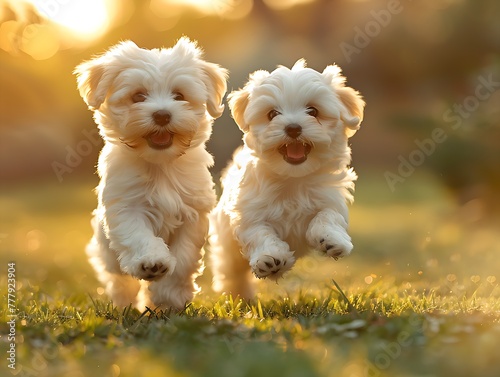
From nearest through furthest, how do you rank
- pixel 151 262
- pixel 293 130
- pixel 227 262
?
pixel 151 262 < pixel 293 130 < pixel 227 262

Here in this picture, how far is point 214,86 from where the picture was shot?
5.40 meters

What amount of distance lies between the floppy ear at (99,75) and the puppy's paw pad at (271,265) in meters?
1.65

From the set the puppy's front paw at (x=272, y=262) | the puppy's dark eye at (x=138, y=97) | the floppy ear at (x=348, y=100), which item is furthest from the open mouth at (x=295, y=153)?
the puppy's dark eye at (x=138, y=97)

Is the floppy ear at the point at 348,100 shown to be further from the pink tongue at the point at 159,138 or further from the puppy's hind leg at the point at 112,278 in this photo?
the puppy's hind leg at the point at 112,278

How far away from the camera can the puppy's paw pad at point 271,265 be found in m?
4.80

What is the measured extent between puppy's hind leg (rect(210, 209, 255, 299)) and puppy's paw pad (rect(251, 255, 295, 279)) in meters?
0.84

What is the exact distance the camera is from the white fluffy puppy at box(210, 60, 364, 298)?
495 cm

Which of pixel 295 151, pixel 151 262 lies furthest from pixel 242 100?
pixel 151 262

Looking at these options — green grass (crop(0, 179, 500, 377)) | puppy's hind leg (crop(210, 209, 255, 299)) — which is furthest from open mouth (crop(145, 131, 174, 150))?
green grass (crop(0, 179, 500, 377))

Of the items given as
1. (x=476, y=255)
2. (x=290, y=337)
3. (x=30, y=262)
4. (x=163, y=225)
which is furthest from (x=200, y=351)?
(x=30, y=262)

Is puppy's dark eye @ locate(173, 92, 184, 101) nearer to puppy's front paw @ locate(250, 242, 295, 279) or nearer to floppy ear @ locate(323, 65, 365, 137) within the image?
floppy ear @ locate(323, 65, 365, 137)

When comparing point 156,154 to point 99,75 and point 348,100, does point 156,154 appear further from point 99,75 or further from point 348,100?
point 348,100

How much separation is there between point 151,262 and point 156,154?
805 mm

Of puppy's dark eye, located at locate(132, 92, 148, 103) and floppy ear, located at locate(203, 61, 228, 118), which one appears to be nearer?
Answer: puppy's dark eye, located at locate(132, 92, 148, 103)
